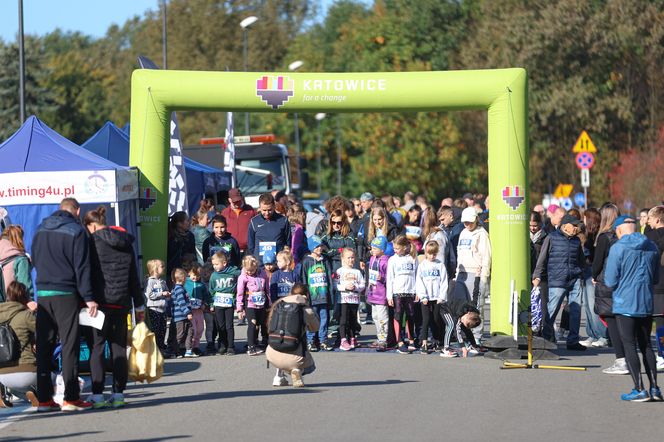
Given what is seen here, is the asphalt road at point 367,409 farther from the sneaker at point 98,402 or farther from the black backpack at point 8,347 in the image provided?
the black backpack at point 8,347

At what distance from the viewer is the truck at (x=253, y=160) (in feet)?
116

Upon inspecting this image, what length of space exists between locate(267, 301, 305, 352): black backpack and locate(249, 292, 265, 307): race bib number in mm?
3255

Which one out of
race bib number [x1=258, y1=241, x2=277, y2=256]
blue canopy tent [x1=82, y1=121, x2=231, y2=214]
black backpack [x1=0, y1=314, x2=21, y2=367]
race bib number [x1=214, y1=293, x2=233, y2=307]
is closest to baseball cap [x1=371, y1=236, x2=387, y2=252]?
race bib number [x1=258, y1=241, x2=277, y2=256]

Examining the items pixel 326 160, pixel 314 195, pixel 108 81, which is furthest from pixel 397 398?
pixel 108 81

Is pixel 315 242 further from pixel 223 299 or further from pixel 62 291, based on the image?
pixel 62 291

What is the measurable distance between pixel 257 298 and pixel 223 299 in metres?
0.44

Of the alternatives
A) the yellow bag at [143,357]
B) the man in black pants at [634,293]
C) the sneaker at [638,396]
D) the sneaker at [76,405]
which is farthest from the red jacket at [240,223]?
the sneaker at [638,396]

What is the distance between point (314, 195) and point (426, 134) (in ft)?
32.0

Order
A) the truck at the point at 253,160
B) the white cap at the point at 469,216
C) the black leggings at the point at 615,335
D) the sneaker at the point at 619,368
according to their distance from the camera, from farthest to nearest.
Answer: the truck at the point at 253,160
the white cap at the point at 469,216
the sneaker at the point at 619,368
the black leggings at the point at 615,335

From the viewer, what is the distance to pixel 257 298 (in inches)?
Answer: 634

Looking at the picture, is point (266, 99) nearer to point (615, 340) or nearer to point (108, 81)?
point (615, 340)

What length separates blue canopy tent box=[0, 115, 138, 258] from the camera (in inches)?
626

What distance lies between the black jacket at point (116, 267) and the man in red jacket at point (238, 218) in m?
6.38

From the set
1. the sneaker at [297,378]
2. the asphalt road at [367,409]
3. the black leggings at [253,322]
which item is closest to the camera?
the asphalt road at [367,409]
